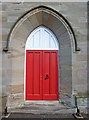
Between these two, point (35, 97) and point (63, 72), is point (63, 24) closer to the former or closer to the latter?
point (63, 72)

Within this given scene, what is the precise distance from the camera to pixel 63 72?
6.81 metres

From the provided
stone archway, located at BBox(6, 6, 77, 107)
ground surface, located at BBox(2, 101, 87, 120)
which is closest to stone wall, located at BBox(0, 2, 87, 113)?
stone archway, located at BBox(6, 6, 77, 107)

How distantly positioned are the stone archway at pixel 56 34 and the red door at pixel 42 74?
0.96 feet

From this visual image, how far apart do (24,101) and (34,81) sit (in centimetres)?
86

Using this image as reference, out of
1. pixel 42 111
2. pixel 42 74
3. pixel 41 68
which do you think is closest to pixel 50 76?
pixel 42 74

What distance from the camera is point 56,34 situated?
273 inches

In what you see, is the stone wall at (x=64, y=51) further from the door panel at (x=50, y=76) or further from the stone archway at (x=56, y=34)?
the door panel at (x=50, y=76)

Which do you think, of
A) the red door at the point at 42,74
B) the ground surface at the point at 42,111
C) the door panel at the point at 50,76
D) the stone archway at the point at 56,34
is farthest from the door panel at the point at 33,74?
the ground surface at the point at 42,111

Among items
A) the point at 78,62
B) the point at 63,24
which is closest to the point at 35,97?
the point at 78,62

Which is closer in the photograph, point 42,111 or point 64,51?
point 42,111

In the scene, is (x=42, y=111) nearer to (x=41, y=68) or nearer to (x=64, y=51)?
(x=41, y=68)

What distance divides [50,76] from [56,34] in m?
1.69

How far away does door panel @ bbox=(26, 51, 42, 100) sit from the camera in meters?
6.97

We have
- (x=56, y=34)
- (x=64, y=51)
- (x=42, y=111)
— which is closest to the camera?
(x=42, y=111)
